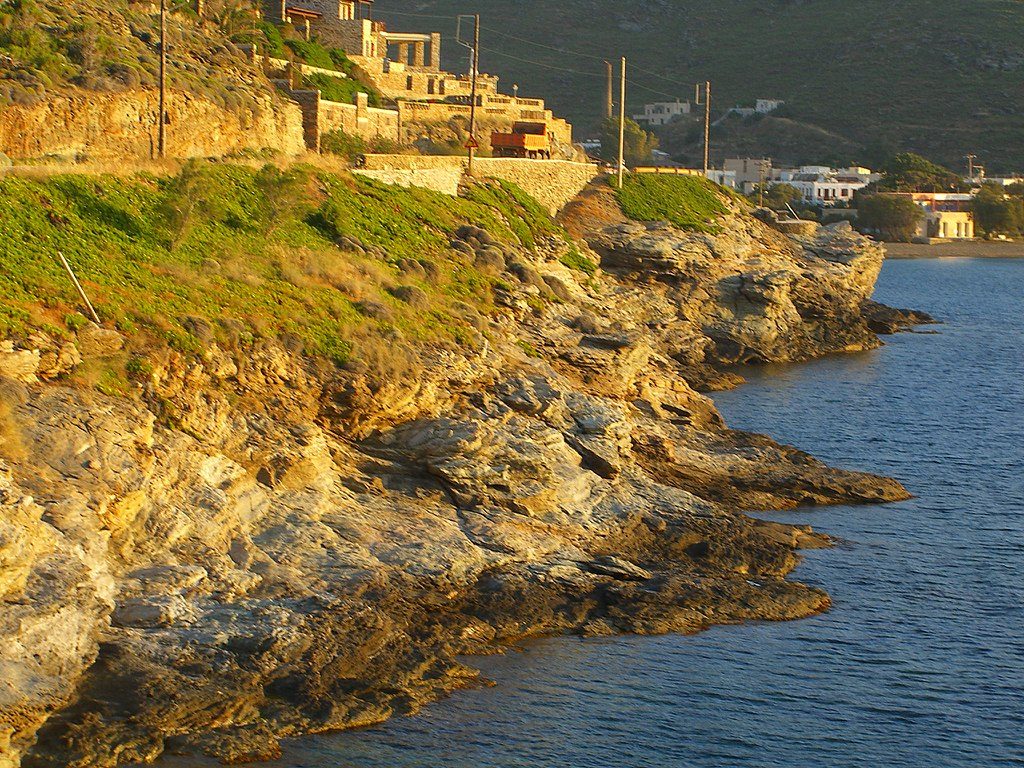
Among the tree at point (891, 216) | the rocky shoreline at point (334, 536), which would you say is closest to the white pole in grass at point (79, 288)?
the rocky shoreline at point (334, 536)

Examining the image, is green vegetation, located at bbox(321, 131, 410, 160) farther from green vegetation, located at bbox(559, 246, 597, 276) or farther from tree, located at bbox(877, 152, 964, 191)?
tree, located at bbox(877, 152, 964, 191)

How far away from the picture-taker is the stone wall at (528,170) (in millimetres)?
61375

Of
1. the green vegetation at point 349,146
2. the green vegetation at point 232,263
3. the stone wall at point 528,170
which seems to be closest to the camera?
the green vegetation at point 232,263

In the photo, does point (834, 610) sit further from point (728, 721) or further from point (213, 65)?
point (213, 65)

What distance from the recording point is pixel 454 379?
41625mm

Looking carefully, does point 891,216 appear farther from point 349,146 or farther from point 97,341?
point 97,341

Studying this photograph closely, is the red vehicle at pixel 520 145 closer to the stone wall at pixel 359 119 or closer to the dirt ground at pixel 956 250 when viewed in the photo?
the stone wall at pixel 359 119

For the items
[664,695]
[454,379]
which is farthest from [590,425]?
[664,695]

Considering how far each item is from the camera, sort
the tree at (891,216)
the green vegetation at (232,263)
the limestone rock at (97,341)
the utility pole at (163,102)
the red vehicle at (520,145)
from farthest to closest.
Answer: the tree at (891,216)
the red vehicle at (520,145)
the utility pole at (163,102)
the green vegetation at (232,263)
the limestone rock at (97,341)

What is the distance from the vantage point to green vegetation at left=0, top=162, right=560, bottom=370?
3675cm

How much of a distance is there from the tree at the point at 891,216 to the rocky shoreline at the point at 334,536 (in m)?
129

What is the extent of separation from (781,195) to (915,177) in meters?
23.7

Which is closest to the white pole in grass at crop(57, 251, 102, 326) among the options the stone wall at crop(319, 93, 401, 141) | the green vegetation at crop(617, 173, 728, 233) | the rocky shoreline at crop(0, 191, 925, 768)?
the rocky shoreline at crop(0, 191, 925, 768)

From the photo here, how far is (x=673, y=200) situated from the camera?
83812 millimetres
